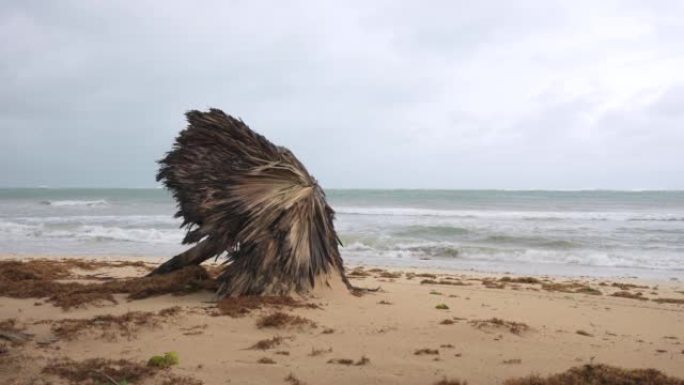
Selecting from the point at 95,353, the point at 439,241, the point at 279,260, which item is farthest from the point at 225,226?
the point at 439,241

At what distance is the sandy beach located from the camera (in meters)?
4.26

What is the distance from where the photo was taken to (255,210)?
6918 mm

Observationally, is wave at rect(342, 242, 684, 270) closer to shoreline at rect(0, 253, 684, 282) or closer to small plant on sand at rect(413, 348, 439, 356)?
shoreline at rect(0, 253, 684, 282)

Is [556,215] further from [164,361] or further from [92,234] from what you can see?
[164,361]

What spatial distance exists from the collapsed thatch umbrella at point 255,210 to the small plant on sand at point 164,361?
7.92ft

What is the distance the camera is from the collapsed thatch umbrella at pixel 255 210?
22.8 ft

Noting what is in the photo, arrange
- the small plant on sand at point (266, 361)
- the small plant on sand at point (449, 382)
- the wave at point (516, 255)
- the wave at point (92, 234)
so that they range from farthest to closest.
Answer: the wave at point (92, 234) < the wave at point (516, 255) < the small plant on sand at point (266, 361) < the small plant on sand at point (449, 382)

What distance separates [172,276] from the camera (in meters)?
8.06

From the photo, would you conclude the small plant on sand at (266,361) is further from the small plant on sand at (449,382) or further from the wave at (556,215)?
the wave at (556,215)

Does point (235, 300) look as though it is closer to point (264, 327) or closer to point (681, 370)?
point (264, 327)

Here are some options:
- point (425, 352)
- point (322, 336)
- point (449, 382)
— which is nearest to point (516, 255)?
point (322, 336)

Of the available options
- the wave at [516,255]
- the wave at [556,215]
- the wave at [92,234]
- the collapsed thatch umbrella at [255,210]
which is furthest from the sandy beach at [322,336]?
the wave at [556,215]

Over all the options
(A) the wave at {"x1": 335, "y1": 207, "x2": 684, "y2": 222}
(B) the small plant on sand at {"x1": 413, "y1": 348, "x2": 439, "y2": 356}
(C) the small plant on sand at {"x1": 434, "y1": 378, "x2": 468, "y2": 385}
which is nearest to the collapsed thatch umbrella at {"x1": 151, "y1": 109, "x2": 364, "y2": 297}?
(B) the small plant on sand at {"x1": 413, "y1": 348, "x2": 439, "y2": 356}

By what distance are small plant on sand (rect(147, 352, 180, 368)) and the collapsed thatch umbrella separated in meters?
2.41
